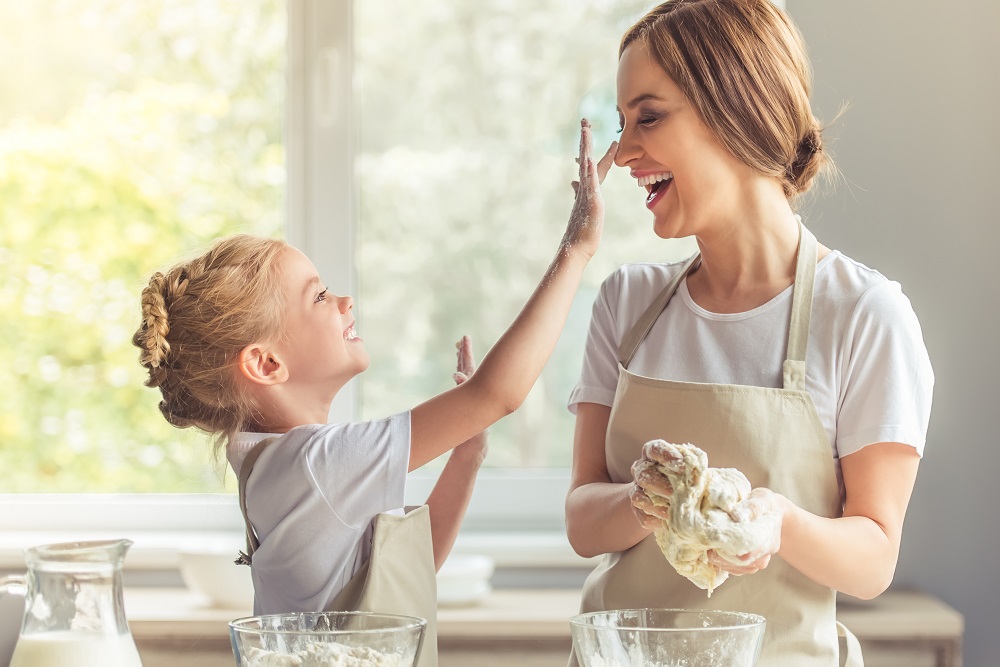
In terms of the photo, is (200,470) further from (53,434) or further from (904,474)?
(904,474)

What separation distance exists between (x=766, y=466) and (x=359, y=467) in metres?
0.48

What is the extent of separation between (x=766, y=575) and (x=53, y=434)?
1.91 meters

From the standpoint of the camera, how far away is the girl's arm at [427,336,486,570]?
1468 millimetres

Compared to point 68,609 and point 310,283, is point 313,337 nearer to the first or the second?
point 310,283

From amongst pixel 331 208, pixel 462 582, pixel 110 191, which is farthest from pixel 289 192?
pixel 462 582

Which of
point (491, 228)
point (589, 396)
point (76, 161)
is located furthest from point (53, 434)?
point (589, 396)

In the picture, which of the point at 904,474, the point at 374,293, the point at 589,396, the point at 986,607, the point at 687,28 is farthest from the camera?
the point at 374,293

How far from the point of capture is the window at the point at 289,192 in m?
2.39

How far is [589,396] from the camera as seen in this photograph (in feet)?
4.59

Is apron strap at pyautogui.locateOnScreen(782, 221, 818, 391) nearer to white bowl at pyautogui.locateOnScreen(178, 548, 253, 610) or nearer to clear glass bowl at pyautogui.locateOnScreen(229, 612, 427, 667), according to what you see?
clear glass bowl at pyautogui.locateOnScreen(229, 612, 427, 667)

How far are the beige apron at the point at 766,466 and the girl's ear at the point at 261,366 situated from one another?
45 cm

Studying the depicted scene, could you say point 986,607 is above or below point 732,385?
below

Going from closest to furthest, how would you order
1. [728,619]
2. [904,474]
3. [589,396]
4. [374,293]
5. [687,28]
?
[728,619] → [904,474] → [687,28] → [589,396] → [374,293]

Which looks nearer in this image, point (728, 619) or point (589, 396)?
point (728, 619)
